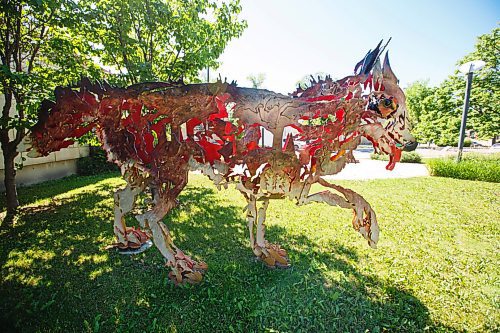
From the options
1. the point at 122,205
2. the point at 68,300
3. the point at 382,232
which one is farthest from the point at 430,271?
the point at 68,300

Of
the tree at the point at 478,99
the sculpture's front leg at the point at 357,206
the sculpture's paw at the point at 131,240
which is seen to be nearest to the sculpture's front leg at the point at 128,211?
the sculpture's paw at the point at 131,240

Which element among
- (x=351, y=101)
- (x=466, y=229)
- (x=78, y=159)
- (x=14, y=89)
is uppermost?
(x=14, y=89)

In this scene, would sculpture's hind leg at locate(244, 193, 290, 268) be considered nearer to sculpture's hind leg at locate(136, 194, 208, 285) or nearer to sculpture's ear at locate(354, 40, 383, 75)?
sculpture's hind leg at locate(136, 194, 208, 285)

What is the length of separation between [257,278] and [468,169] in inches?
524

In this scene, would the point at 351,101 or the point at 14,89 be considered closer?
the point at 351,101

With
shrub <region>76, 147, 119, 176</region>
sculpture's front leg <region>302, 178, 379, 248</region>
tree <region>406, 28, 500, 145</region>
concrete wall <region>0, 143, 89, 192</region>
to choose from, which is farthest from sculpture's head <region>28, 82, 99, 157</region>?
tree <region>406, 28, 500, 145</region>

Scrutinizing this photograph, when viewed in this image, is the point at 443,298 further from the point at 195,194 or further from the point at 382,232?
the point at 195,194

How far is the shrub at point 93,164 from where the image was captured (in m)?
12.7

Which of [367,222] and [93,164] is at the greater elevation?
[367,222]

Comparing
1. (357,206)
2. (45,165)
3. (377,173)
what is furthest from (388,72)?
(45,165)

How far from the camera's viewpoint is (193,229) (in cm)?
590

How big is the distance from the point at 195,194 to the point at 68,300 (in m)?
5.79

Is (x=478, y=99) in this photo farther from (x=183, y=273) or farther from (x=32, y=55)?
(x=32, y=55)

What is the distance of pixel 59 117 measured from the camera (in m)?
3.29
